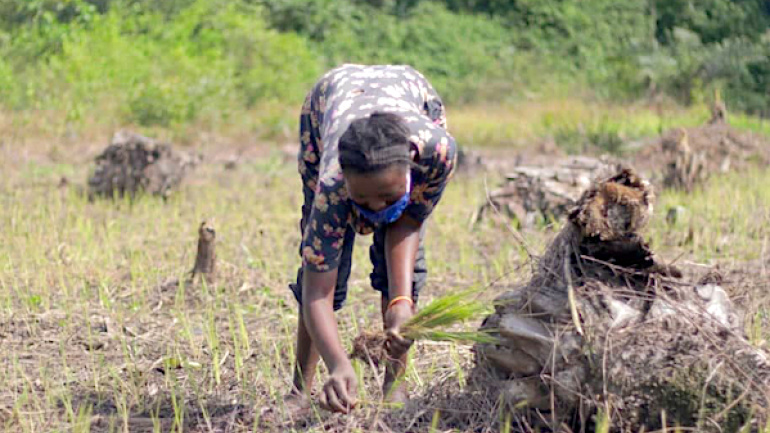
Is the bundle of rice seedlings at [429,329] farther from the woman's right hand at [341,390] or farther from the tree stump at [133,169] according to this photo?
the tree stump at [133,169]

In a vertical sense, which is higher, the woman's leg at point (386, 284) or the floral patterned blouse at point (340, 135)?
the floral patterned blouse at point (340, 135)

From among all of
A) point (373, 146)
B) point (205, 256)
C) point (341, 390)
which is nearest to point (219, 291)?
point (205, 256)

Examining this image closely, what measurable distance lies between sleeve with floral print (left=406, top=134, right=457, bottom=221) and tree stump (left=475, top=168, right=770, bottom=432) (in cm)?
35

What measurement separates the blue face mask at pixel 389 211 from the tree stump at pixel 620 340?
428mm

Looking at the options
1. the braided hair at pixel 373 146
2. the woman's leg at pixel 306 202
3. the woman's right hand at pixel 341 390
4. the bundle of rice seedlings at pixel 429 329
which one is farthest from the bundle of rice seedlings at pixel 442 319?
the woman's leg at pixel 306 202

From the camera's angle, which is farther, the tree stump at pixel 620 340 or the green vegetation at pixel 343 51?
the green vegetation at pixel 343 51

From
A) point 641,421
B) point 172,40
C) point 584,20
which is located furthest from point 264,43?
point 641,421

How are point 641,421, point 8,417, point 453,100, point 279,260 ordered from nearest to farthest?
point 641,421 < point 8,417 < point 279,260 < point 453,100

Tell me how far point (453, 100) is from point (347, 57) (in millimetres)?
2304

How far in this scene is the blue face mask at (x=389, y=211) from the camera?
107 inches

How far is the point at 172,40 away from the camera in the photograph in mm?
12812

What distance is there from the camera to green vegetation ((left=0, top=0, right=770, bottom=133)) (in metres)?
11.0

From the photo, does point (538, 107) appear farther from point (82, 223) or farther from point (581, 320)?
point (581, 320)

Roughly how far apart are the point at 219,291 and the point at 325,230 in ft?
7.74
